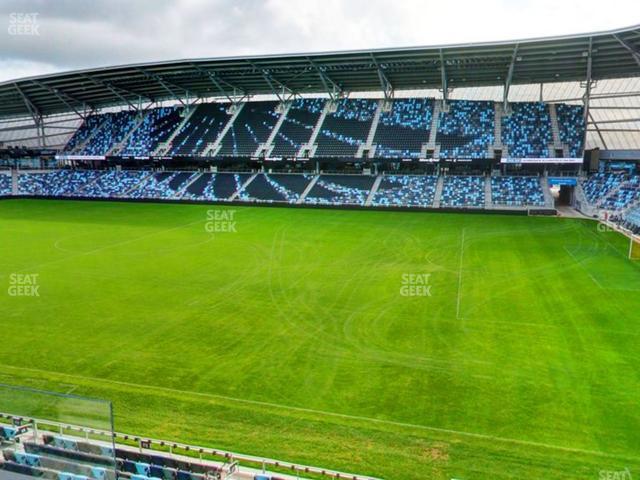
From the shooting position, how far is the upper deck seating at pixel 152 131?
7369cm

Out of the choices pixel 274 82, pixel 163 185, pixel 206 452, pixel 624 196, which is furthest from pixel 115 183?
pixel 206 452

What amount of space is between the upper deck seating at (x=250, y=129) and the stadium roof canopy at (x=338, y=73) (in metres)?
2.47

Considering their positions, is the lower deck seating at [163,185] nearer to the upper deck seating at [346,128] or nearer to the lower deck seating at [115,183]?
the lower deck seating at [115,183]

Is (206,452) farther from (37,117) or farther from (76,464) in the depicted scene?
(37,117)

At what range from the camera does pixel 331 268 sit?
95.1 ft

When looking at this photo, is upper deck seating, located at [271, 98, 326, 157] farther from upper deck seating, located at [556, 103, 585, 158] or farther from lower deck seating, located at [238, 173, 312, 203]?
upper deck seating, located at [556, 103, 585, 158]

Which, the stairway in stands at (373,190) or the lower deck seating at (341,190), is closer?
the stairway in stands at (373,190)

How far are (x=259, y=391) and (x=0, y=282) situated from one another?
1945 cm

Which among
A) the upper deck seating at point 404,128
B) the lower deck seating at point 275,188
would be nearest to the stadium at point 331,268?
the upper deck seating at point 404,128

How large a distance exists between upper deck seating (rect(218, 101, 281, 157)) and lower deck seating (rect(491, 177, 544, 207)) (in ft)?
102

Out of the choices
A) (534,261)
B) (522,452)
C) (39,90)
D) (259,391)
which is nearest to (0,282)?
(259,391)
